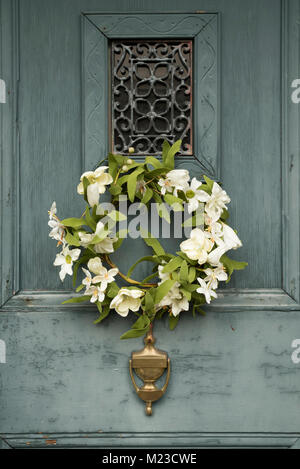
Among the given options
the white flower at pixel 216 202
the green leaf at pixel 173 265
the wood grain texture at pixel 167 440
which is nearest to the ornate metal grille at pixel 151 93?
the white flower at pixel 216 202

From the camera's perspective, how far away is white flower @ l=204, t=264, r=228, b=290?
78 cm

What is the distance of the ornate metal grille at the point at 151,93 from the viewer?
0.87 meters

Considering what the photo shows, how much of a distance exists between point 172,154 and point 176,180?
52mm

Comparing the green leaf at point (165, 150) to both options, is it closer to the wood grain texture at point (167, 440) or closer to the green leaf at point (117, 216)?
the green leaf at point (117, 216)

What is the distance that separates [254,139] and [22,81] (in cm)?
49

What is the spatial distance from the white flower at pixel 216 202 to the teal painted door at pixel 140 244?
8 centimetres

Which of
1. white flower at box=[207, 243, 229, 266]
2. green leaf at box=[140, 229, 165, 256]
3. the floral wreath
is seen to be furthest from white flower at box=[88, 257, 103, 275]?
white flower at box=[207, 243, 229, 266]

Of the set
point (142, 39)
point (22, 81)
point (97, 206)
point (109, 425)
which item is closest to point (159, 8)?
point (142, 39)

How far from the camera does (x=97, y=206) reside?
79 cm

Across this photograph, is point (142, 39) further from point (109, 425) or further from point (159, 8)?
point (109, 425)

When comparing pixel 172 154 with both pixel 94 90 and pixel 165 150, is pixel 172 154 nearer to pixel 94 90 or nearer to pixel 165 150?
pixel 165 150

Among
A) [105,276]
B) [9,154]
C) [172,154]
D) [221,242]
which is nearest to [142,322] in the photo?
[105,276]

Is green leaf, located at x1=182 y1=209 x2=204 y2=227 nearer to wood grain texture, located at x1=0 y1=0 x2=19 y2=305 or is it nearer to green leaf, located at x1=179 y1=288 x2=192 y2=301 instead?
green leaf, located at x1=179 y1=288 x2=192 y2=301

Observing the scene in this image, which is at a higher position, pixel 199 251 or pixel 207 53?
pixel 207 53
